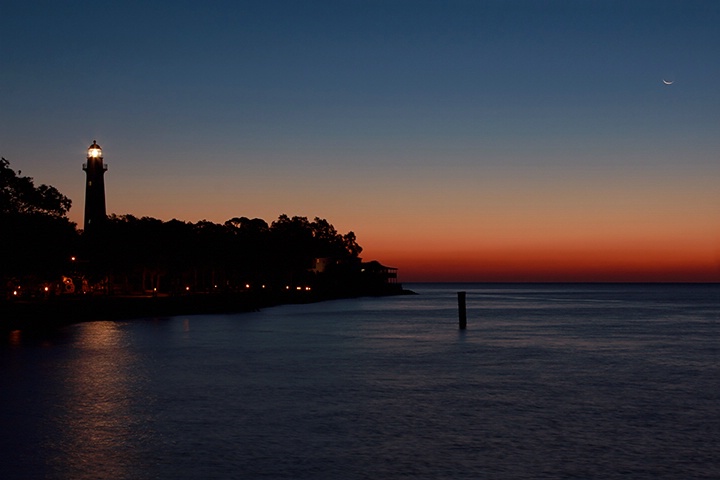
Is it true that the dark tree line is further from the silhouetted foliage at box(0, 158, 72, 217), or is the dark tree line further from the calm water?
the calm water

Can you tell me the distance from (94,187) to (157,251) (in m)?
12.0

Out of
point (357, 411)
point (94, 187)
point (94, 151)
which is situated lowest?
point (357, 411)

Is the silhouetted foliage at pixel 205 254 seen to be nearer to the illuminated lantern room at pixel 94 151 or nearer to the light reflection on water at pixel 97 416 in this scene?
the illuminated lantern room at pixel 94 151

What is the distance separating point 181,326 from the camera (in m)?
62.3

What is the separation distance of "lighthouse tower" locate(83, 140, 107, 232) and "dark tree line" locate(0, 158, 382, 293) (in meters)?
1.77

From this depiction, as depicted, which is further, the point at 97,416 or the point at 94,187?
the point at 94,187

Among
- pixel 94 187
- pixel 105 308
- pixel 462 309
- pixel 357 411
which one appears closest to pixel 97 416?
pixel 357 411

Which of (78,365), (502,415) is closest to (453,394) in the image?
(502,415)

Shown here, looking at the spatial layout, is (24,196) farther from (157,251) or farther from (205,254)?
(205,254)

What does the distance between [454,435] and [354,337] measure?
3367cm

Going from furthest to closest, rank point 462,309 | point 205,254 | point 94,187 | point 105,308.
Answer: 1. point 205,254
2. point 94,187
3. point 105,308
4. point 462,309

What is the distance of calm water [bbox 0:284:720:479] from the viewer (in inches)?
621

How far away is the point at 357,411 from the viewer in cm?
2202

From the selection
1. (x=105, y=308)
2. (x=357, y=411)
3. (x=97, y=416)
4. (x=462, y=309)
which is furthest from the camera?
(x=105, y=308)
